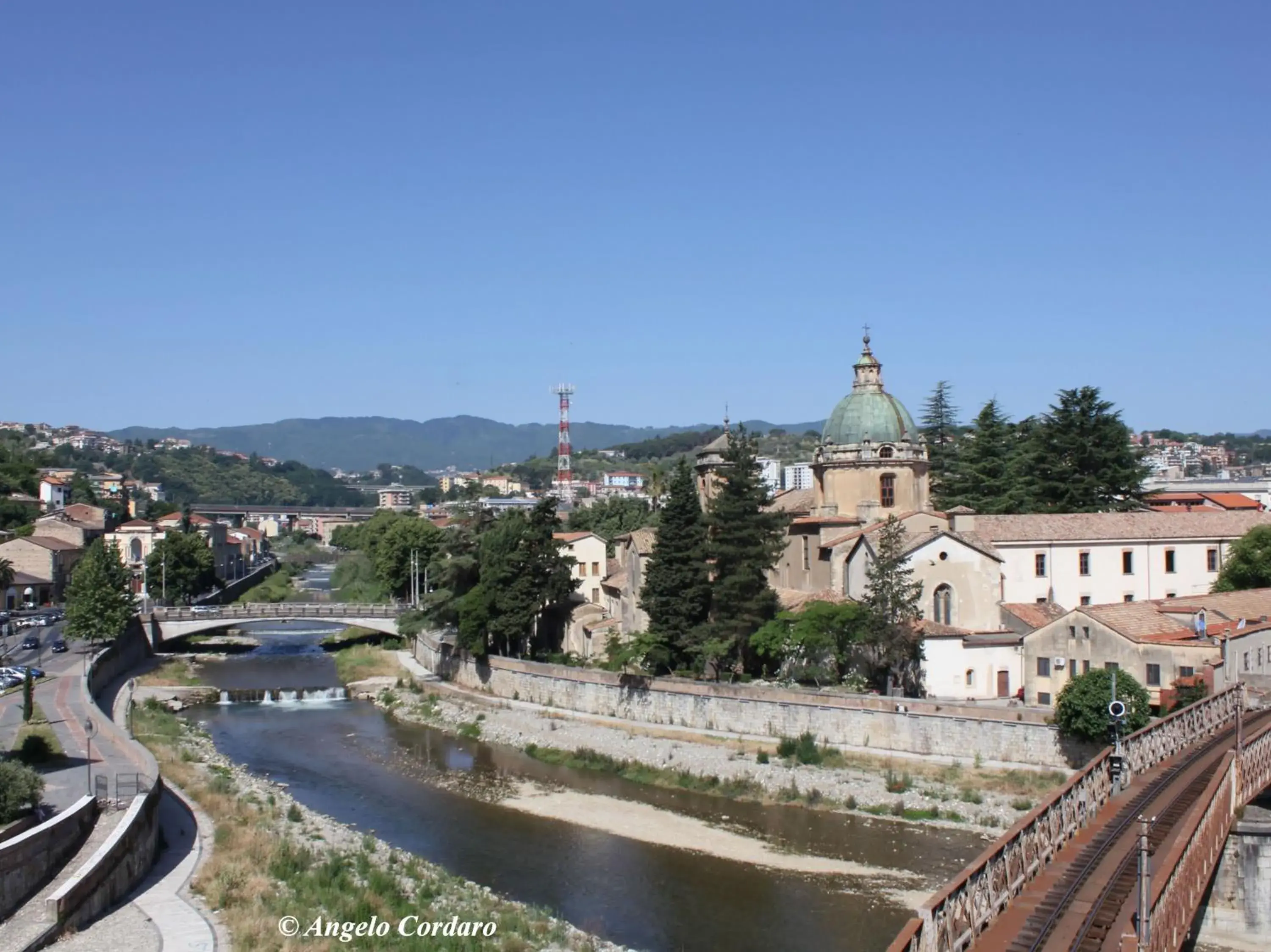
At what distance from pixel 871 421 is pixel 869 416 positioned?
0.89 ft

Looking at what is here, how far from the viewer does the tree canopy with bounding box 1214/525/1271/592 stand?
47.6 m

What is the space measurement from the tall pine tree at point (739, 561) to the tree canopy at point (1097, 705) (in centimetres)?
1248

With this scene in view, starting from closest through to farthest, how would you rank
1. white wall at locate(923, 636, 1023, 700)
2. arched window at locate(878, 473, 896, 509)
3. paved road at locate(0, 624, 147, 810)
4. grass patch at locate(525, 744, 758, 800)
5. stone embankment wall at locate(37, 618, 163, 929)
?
stone embankment wall at locate(37, 618, 163, 929) < paved road at locate(0, 624, 147, 810) < grass patch at locate(525, 744, 758, 800) < white wall at locate(923, 636, 1023, 700) < arched window at locate(878, 473, 896, 509)

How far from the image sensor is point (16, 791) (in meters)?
27.0

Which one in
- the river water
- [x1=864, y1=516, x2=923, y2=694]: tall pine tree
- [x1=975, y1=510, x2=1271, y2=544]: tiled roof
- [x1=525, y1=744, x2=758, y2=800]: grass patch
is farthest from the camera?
[x1=975, y1=510, x2=1271, y2=544]: tiled roof

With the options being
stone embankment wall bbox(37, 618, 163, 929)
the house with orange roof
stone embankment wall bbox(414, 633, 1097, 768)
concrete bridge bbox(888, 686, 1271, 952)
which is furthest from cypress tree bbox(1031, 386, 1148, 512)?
stone embankment wall bbox(37, 618, 163, 929)

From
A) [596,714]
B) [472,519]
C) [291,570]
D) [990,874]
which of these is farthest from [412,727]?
[291,570]

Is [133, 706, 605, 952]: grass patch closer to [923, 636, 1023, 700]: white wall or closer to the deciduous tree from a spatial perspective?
[923, 636, 1023, 700]: white wall

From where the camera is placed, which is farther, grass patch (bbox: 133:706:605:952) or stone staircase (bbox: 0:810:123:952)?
grass patch (bbox: 133:706:605:952)

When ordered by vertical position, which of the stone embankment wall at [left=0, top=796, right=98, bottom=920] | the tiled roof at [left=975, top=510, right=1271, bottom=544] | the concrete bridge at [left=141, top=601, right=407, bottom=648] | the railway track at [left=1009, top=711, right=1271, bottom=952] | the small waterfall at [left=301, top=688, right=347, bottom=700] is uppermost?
the tiled roof at [left=975, top=510, right=1271, bottom=544]

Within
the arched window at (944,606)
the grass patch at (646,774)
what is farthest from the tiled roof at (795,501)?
the grass patch at (646,774)

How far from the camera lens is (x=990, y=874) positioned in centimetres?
1638

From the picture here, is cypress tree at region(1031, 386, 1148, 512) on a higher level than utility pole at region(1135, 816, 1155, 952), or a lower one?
higher

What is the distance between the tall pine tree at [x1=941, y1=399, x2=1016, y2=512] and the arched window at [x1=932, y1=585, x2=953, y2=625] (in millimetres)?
17651
